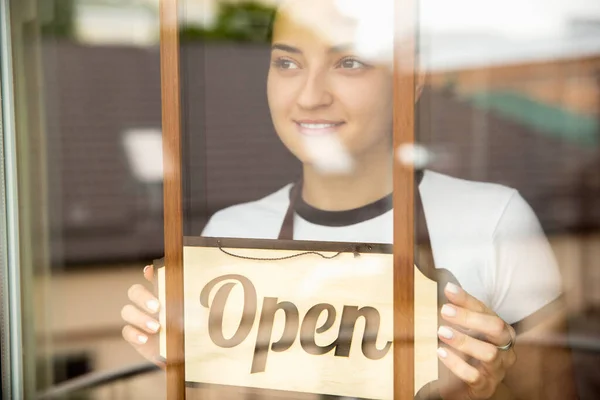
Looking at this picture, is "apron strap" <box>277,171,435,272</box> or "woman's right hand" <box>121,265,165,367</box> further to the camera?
"woman's right hand" <box>121,265,165,367</box>

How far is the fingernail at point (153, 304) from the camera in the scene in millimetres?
1989

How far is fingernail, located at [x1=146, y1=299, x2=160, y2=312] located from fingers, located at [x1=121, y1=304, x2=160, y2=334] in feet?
0.10

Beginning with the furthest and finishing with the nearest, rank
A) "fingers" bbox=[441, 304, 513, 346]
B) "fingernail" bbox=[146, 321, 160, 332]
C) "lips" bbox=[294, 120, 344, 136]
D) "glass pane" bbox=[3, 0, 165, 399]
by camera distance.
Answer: "glass pane" bbox=[3, 0, 165, 399] < "fingernail" bbox=[146, 321, 160, 332] < "lips" bbox=[294, 120, 344, 136] < "fingers" bbox=[441, 304, 513, 346]

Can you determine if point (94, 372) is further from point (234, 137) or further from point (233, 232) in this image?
point (234, 137)

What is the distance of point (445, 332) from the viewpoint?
1686 millimetres

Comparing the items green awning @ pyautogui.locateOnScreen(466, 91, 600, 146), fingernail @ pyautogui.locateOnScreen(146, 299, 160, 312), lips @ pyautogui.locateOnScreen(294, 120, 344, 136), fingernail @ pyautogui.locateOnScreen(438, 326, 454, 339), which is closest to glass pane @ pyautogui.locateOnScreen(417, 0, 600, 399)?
green awning @ pyautogui.locateOnScreen(466, 91, 600, 146)

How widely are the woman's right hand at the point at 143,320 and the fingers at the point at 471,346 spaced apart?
81 cm

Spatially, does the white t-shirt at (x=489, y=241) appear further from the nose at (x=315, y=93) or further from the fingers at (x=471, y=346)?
the nose at (x=315, y=93)

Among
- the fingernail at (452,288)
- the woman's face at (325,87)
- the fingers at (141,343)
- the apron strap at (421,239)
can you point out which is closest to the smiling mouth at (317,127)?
the woman's face at (325,87)

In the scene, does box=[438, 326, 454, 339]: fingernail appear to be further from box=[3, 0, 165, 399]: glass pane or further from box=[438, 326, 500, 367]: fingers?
box=[3, 0, 165, 399]: glass pane

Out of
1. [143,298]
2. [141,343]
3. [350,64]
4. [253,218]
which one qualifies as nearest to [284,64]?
[350,64]

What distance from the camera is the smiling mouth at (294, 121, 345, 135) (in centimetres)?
178

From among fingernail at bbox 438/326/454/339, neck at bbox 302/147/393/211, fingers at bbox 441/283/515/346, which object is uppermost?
neck at bbox 302/147/393/211

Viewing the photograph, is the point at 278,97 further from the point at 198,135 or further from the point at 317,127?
the point at 198,135
